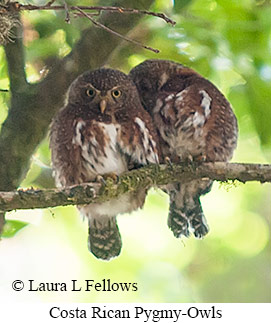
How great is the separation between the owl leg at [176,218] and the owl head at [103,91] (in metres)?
0.34

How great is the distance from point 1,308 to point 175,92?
0.84 meters

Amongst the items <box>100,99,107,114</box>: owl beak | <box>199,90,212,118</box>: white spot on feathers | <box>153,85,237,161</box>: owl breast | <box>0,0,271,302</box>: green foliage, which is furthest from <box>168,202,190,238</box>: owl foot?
<box>100,99,107,114</box>: owl beak

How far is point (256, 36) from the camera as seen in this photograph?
1.85 metres

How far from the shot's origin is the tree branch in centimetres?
151

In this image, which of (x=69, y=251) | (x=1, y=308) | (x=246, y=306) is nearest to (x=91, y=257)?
(x=69, y=251)

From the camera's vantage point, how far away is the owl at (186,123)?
6.25 feet

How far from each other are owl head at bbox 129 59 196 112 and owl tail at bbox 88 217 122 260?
14.7 inches

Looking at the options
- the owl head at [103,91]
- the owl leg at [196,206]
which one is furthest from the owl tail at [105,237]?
the owl head at [103,91]

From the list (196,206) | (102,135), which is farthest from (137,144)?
(196,206)

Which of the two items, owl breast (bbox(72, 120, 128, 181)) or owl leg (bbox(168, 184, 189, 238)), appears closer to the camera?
owl breast (bbox(72, 120, 128, 181))

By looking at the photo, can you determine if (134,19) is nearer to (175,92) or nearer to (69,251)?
(175,92)

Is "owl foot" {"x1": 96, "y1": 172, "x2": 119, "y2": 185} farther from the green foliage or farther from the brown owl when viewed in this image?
the green foliage

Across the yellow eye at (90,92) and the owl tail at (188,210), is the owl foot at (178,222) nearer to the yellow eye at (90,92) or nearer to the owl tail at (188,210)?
the owl tail at (188,210)

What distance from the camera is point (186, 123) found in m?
1.90
